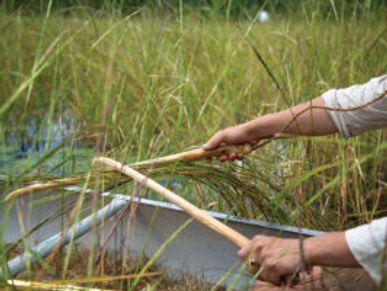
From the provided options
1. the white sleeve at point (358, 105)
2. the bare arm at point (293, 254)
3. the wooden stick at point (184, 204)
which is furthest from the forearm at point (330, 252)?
the white sleeve at point (358, 105)

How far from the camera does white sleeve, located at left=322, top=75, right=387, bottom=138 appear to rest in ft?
4.40

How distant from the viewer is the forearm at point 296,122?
1416 millimetres

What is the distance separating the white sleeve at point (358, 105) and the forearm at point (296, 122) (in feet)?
0.08

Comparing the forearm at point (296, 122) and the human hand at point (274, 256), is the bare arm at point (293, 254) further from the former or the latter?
the forearm at point (296, 122)

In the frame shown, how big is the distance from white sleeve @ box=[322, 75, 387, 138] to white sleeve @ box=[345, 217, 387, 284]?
0.44m

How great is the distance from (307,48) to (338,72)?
0.47 feet

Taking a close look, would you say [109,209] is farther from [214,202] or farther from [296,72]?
[296,72]

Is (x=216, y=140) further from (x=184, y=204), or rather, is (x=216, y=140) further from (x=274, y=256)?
(x=274, y=256)

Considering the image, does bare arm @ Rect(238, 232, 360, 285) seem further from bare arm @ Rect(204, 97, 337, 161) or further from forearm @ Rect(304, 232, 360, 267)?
bare arm @ Rect(204, 97, 337, 161)

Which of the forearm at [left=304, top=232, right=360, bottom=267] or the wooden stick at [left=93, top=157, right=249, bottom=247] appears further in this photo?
the wooden stick at [left=93, top=157, right=249, bottom=247]

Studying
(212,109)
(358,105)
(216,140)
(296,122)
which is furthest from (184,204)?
(212,109)

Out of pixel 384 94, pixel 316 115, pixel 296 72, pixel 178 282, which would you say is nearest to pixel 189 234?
pixel 178 282

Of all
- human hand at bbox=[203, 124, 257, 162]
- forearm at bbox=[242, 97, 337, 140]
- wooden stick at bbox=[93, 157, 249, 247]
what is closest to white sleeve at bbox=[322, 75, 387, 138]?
forearm at bbox=[242, 97, 337, 140]

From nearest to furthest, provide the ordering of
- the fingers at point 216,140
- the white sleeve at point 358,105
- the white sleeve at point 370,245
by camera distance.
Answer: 1. the white sleeve at point 370,245
2. the white sleeve at point 358,105
3. the fingers at point 216,140
